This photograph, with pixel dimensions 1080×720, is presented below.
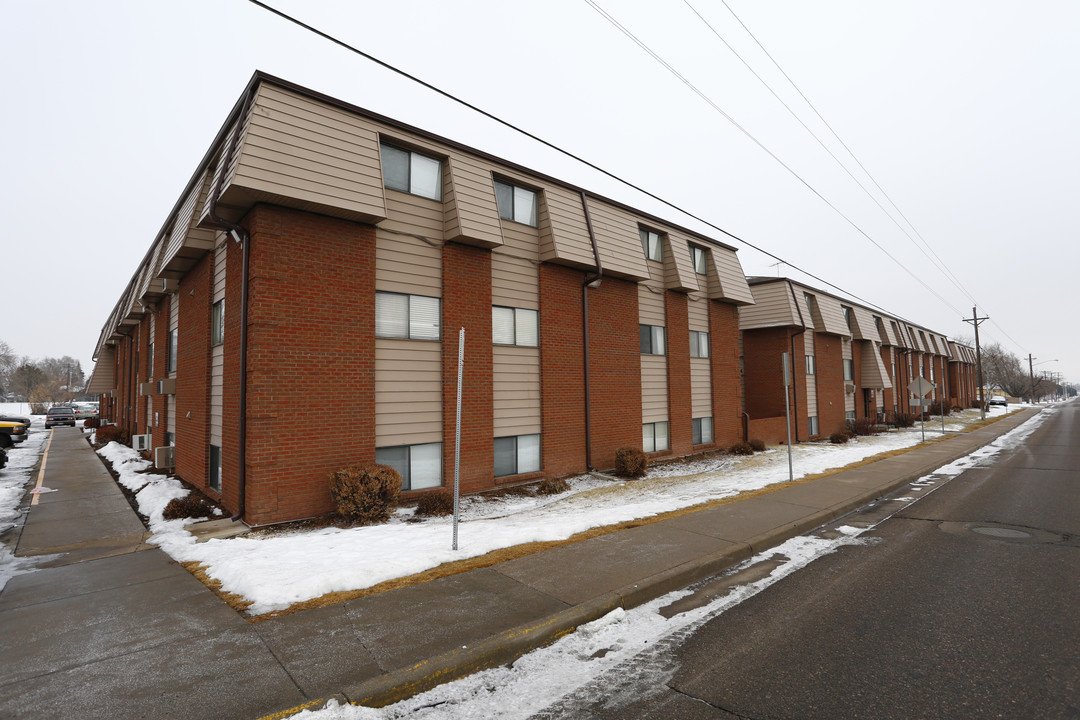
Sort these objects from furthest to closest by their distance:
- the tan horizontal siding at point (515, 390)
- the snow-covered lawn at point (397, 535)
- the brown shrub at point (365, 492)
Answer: the tan horizontal siding at point (515, 390), the brown shrub at point (365, 492), the snow-covered lawn at point (397, 535)

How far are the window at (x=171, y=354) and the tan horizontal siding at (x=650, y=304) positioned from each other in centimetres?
1448

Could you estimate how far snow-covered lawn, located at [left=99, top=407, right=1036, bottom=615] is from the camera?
589cm

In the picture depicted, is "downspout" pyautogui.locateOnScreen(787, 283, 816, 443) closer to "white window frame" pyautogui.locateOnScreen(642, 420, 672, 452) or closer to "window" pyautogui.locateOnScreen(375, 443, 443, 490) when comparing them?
"white window frame" pyautogui.locateOnScreen(642, 420, 672, 452)

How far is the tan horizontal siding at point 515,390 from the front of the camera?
12578mm

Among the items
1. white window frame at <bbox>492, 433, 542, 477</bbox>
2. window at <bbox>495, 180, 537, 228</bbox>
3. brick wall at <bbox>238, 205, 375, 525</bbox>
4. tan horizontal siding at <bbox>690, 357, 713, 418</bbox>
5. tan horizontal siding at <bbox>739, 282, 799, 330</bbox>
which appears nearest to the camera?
brick wall at <bbox>238, 205, 375, 525</bbox>

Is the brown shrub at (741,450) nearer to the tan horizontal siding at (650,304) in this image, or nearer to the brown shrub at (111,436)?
the tan horizontal siding at (650,304)

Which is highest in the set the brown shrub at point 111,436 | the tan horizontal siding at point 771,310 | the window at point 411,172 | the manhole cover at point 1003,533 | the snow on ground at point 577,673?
the window at point 411,172

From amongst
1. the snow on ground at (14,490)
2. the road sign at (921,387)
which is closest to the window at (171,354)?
the snow on ground at (14,490)

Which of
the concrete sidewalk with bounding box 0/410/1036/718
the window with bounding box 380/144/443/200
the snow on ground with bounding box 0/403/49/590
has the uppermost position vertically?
the window with bounding box 380/144/443/200

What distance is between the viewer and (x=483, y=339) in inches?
479

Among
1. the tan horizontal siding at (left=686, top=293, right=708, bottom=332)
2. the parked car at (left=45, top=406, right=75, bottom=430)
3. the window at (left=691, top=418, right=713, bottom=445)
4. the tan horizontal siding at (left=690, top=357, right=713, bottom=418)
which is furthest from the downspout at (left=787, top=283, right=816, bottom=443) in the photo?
the parked car at (left=45, top=406, right=75, bottom=430)

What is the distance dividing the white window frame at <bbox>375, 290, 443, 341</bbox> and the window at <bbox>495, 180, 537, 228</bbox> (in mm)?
3499

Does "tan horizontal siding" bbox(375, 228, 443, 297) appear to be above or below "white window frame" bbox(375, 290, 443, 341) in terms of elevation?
above

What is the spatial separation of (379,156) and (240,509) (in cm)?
732
